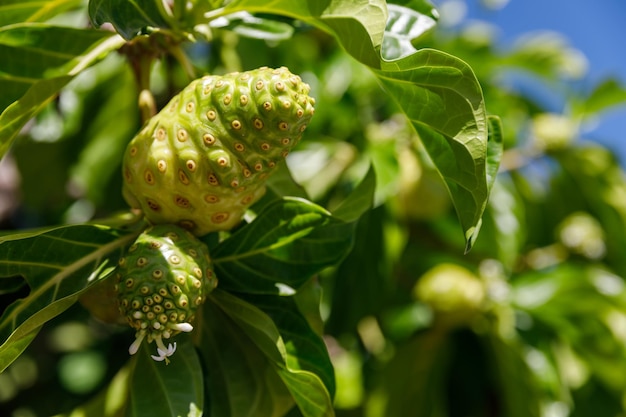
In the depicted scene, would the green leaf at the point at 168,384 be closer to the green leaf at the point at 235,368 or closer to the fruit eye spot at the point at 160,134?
the green leaf at the point at 235,368

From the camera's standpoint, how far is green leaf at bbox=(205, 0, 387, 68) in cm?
82

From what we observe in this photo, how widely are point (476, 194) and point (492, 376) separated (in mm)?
1279

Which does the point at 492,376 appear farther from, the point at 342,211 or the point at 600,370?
the point at 342,211

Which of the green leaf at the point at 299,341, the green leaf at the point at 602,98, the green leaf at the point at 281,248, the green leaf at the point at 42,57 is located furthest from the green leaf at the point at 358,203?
the green leaf at the point at 602,98

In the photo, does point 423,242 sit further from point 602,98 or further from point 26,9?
point 26,9

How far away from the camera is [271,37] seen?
1098 mm

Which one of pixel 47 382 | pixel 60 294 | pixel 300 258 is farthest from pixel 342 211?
pixel 47 382

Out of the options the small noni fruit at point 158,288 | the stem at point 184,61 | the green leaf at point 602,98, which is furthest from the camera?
the green leaf at point 602,98

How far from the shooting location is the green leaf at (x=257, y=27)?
42.5 inches

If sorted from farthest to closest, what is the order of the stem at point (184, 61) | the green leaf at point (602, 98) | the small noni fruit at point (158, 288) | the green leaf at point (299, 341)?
the green leaf at point (602, 98)
the stem at point (184, 61)
the green leaf at point (299, 341)
the small noni fruit at point (158, 288)

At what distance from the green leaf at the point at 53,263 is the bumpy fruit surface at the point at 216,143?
0.24ft

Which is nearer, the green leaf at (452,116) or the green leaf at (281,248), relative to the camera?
the green leaf at (452,116)

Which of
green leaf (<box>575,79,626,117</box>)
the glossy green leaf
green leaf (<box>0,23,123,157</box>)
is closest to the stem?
green leaf (<box>0,23,123,157</box>)

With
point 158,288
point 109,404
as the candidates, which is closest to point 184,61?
point 158,288
